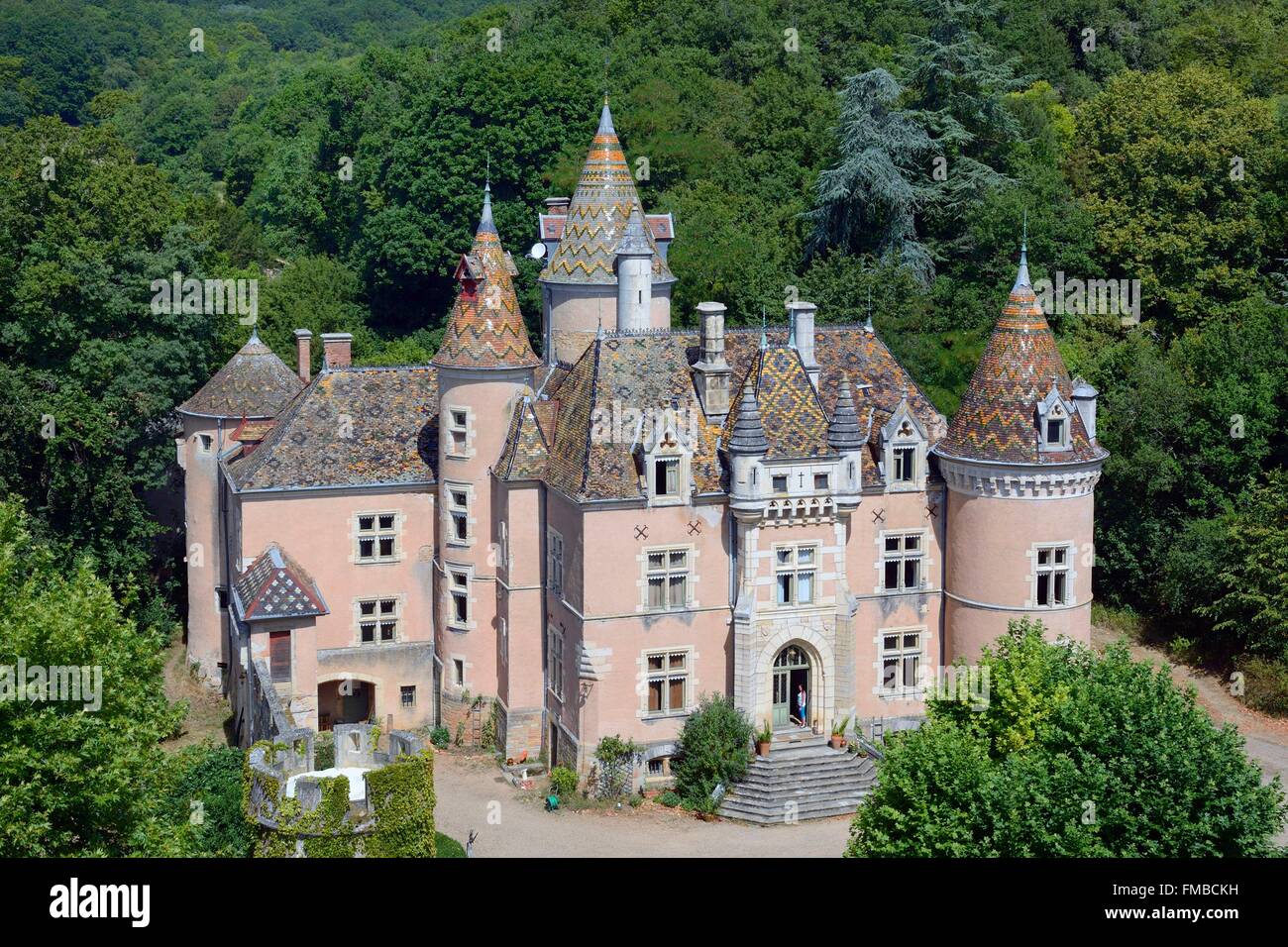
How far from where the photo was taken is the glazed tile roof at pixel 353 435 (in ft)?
166

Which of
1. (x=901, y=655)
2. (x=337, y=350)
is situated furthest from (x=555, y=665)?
(x=337, y=350)

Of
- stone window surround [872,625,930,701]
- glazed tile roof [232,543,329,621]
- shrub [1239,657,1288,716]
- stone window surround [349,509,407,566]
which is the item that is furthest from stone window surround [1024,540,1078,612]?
glazed tile roof [232,543,329,621]

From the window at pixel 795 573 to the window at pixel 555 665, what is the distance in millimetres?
6380

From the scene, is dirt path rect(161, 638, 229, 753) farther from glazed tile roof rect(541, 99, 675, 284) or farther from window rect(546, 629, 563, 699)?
glazed tile roof rect(541, 99, 675, 284)

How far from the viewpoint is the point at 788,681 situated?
4888 centimetres

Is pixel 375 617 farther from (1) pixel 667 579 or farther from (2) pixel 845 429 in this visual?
(2) pixel 845 429

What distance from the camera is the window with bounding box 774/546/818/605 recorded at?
47.8 m

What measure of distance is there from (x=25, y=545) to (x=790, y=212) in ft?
124

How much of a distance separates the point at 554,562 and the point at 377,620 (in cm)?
644

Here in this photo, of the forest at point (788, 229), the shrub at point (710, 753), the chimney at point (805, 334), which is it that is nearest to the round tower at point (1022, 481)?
the chimney at point (805, 334)

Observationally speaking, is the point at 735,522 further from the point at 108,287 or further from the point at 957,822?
the point at 108,287

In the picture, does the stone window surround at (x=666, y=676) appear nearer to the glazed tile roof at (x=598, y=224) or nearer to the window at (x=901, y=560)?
the window at (x=901, y=560)

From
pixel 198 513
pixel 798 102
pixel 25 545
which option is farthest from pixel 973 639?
pixel 798 102

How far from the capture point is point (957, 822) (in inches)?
1352
